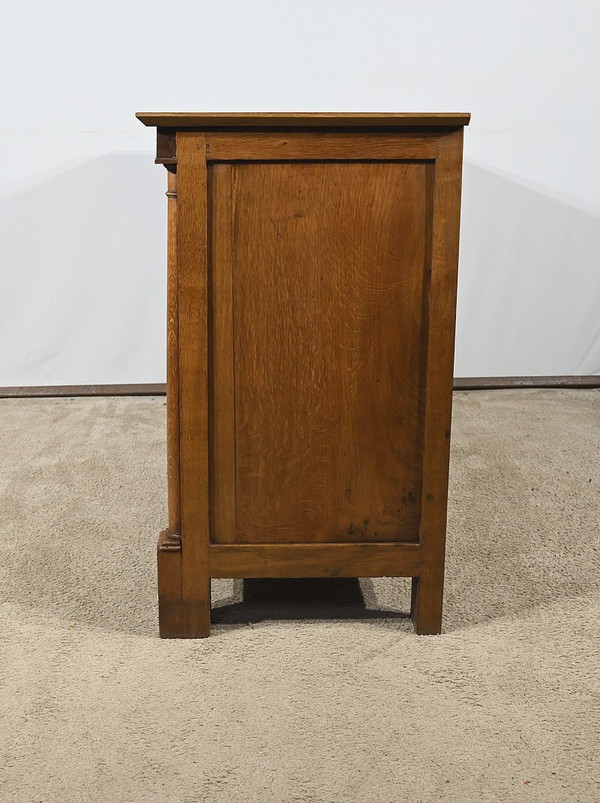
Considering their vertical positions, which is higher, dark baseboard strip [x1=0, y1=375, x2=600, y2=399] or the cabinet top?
the cabinet top

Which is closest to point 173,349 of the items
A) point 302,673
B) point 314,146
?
point 314,146

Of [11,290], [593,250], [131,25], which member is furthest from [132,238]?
[593,250]

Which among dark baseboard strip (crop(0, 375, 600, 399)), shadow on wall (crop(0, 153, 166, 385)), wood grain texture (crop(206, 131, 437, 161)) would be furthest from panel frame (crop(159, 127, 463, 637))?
shadow on wall (crop(0, 153, 166, 385))

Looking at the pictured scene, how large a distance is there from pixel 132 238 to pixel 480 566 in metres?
2.00

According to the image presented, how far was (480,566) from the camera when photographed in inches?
68.2

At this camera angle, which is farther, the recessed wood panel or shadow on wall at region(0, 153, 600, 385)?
shadow on wall at region(0, 153, 600, 385)

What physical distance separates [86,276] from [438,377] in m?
2.17

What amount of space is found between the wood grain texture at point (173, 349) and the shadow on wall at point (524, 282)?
2126 mm

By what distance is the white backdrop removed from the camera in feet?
10.1

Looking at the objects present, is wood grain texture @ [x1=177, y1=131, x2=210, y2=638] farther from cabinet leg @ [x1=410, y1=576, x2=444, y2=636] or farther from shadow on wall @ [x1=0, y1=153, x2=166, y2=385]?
shadow on wall @ [x1=0, y1=153, x2=166, y2=385]

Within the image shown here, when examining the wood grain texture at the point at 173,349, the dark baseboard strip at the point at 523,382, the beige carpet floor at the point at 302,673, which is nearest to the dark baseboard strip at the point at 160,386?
the dark baseboard strip at the point at 523,382

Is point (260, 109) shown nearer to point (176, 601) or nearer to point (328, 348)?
point (328, 348)

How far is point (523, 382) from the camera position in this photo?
336 cm

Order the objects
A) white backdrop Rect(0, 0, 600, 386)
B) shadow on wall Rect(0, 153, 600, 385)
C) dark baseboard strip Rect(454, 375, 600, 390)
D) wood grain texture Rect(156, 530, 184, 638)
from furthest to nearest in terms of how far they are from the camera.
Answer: dark baseboard strip Rect(454, 375, 600, 390), shadow on wall Rect(0, 153, 600, 385), white backdrop Rect(0, 0, 600, 386), wood grain texture Rect(156, 530, 184, 638)
